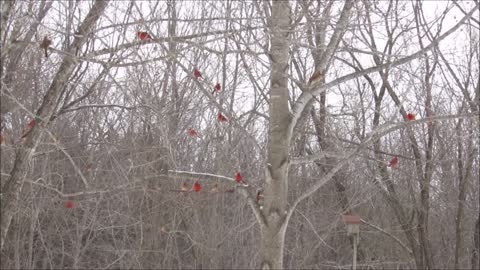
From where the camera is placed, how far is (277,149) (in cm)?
405

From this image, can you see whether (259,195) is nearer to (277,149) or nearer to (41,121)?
(277,149)

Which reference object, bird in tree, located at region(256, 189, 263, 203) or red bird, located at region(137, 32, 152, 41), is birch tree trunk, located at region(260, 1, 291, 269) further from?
red bird, located at region(137, 32, 152, 41)

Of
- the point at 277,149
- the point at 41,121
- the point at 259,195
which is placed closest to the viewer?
the point at 277,149

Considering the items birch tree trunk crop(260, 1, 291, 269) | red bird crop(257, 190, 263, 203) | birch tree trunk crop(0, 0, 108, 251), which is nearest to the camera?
birch tree trunk crop(260, 1, 291, 269)

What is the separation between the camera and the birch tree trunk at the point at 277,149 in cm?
395

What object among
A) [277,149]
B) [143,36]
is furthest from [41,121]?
[277,149]

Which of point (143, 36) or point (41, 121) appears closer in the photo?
point (143, 36)

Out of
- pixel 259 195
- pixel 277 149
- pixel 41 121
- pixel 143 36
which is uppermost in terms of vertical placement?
pixel 143 36

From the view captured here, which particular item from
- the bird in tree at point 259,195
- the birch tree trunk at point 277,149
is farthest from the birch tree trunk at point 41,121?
the bird in tree at point 259,195

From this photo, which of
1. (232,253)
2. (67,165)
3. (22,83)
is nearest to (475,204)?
(232,253)

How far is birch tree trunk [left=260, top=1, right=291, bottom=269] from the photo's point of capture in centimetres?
395

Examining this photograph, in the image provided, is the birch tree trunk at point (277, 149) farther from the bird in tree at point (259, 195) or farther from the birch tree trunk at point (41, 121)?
the birch tree trunk at point (41, 121)

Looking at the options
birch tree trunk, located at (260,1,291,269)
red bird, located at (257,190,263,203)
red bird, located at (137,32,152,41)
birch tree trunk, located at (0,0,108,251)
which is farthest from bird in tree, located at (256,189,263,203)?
birch tree trunk, located at (0,0,108,251)

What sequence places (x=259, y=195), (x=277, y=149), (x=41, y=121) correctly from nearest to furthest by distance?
(x=277, y=149) → (x=259, y=195) → (x=41, y=121)
